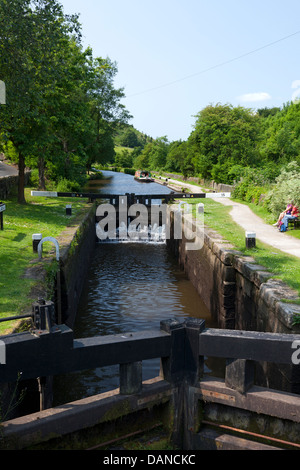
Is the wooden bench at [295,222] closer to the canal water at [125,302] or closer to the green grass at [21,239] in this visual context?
the canal water at [125,302]

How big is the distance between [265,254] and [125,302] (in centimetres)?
403

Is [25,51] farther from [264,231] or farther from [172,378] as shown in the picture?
[172,378]

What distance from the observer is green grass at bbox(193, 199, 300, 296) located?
23.7 ft

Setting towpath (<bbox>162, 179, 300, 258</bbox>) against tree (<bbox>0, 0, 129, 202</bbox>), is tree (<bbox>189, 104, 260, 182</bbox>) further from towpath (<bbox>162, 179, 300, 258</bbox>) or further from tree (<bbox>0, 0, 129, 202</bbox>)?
towpath (<bbox>162, 179, 300, 258</bbox>)

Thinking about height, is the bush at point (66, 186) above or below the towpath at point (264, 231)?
above

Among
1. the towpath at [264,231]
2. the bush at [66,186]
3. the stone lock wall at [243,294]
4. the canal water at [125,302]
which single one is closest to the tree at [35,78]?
the bush at [66,186]

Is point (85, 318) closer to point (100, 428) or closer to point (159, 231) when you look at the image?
point (100, 428)

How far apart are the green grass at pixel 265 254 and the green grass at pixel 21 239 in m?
4.24

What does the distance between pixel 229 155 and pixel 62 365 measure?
3266 centimetres

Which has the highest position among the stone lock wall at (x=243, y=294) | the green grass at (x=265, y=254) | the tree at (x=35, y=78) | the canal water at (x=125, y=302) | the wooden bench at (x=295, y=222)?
the tree at (x=35, y=78)

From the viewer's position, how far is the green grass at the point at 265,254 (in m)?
7.23

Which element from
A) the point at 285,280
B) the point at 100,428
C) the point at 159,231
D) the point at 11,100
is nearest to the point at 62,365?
the point at 100,428

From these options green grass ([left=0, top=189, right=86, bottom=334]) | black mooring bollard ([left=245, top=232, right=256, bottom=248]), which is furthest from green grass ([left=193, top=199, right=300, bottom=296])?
green grass ([left=0, top=189, right=86, bottom=334])

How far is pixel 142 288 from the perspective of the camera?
12.5 meters
